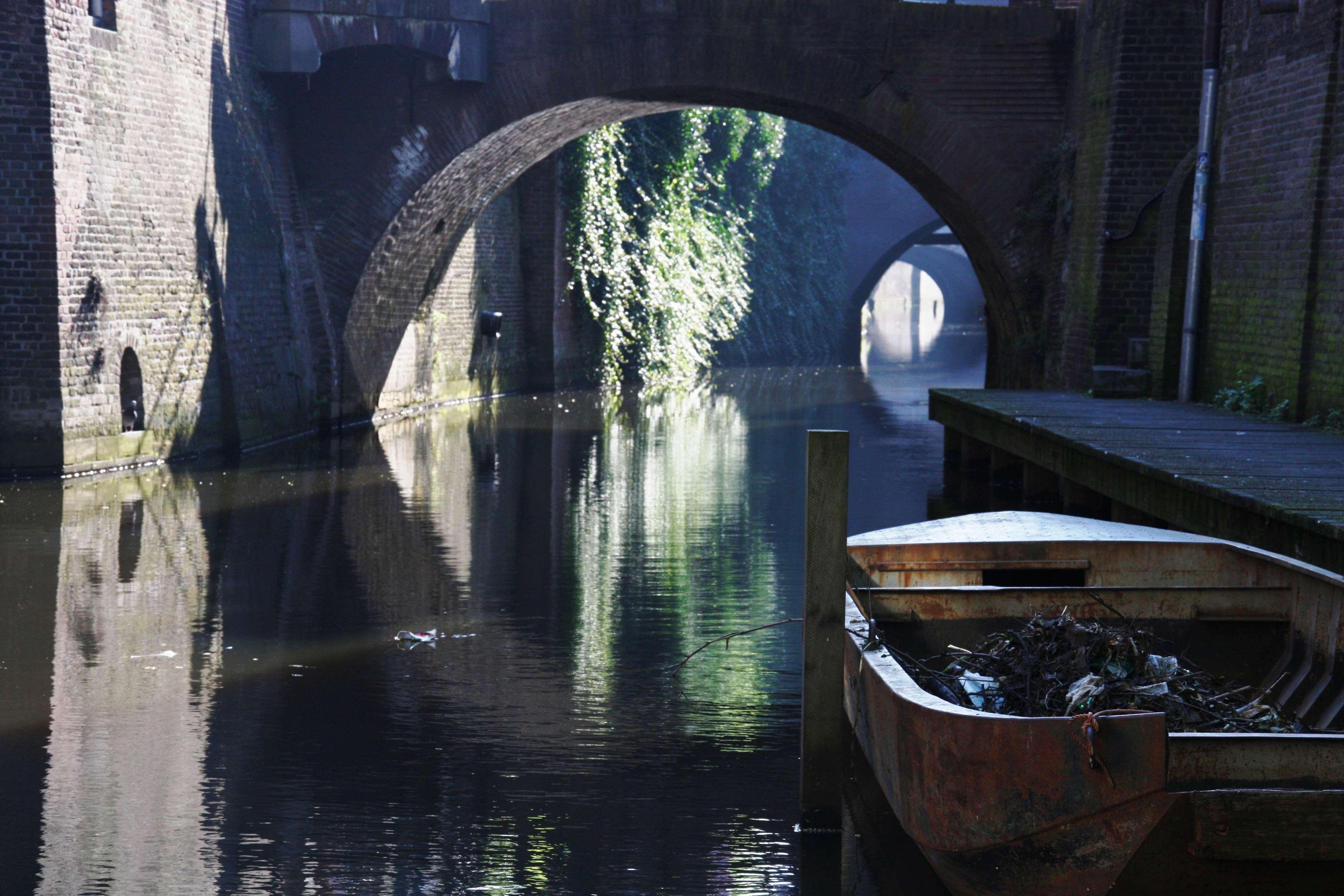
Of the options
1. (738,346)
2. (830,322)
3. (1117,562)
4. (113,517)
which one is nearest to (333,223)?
(113,517)

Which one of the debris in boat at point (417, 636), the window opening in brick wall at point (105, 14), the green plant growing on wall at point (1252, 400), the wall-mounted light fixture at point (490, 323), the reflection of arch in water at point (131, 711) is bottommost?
the reflection of arch in water at point (131, 711)

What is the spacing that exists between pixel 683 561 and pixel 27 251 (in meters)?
5.89

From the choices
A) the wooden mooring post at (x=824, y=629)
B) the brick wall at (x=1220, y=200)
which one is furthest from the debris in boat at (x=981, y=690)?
the brick wall at (x=1220, y=200)

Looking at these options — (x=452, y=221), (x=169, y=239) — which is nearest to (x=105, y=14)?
(x=169, y=239)

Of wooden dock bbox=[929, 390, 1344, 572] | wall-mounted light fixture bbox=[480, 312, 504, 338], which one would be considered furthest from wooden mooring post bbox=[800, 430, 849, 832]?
wall-mounted light fixture bbox=[480, 312, 504, 338]

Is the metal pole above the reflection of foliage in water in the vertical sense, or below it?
above

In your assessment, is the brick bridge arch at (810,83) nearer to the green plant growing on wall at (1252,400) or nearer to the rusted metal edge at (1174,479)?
the rusted metal edge at (1174,479)

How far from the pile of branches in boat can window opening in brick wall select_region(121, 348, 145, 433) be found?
9392mm

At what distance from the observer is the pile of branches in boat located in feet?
13.9

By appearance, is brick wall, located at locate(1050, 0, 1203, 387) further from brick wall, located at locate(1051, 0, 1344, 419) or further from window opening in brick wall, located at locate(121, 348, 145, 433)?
window opening in brick wall, located at locate(121, 348, 145, 433)

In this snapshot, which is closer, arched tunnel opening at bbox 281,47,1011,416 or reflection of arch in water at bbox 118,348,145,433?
reflection of arch in water at bbox 118,348,145,433

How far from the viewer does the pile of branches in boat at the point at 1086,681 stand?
167 inches

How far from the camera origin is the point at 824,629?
4.58 meters

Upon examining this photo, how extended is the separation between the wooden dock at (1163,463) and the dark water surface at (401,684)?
913 millimetres
